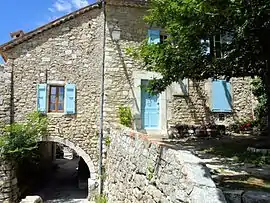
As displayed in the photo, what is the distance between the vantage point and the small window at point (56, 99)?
9.57 meters

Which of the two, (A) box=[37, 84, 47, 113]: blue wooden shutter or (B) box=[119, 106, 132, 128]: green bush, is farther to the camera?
(B) box=[119, 106, 132, 128]: green bush

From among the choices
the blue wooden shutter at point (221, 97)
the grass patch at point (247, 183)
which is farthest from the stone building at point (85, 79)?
the grass patch at point (247, 183)

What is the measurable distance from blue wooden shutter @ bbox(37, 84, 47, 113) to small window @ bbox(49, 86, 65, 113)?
250 millimetres

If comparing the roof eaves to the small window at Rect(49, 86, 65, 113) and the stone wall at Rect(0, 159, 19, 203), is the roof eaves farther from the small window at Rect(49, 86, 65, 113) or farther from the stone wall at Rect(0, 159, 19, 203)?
the stone wall at Rect(0, 159, 19, 203)

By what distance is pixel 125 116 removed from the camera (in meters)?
9.52

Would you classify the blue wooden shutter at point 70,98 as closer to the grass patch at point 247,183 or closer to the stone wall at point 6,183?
the stone wall at point 6,183

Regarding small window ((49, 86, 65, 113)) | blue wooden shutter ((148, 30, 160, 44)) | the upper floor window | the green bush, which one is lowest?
the green bush

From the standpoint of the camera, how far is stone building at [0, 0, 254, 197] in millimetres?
9359

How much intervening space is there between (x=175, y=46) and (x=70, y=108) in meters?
4.74

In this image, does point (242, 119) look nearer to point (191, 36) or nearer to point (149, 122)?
point (149, 122)

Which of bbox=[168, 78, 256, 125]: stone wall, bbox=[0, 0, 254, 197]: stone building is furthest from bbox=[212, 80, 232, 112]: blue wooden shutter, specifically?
bbox=[0, 0, 254, 197]: stone building

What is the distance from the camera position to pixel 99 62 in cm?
982

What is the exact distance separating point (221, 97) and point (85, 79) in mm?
5945

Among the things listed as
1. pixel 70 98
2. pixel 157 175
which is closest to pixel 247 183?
pixel 157 175
